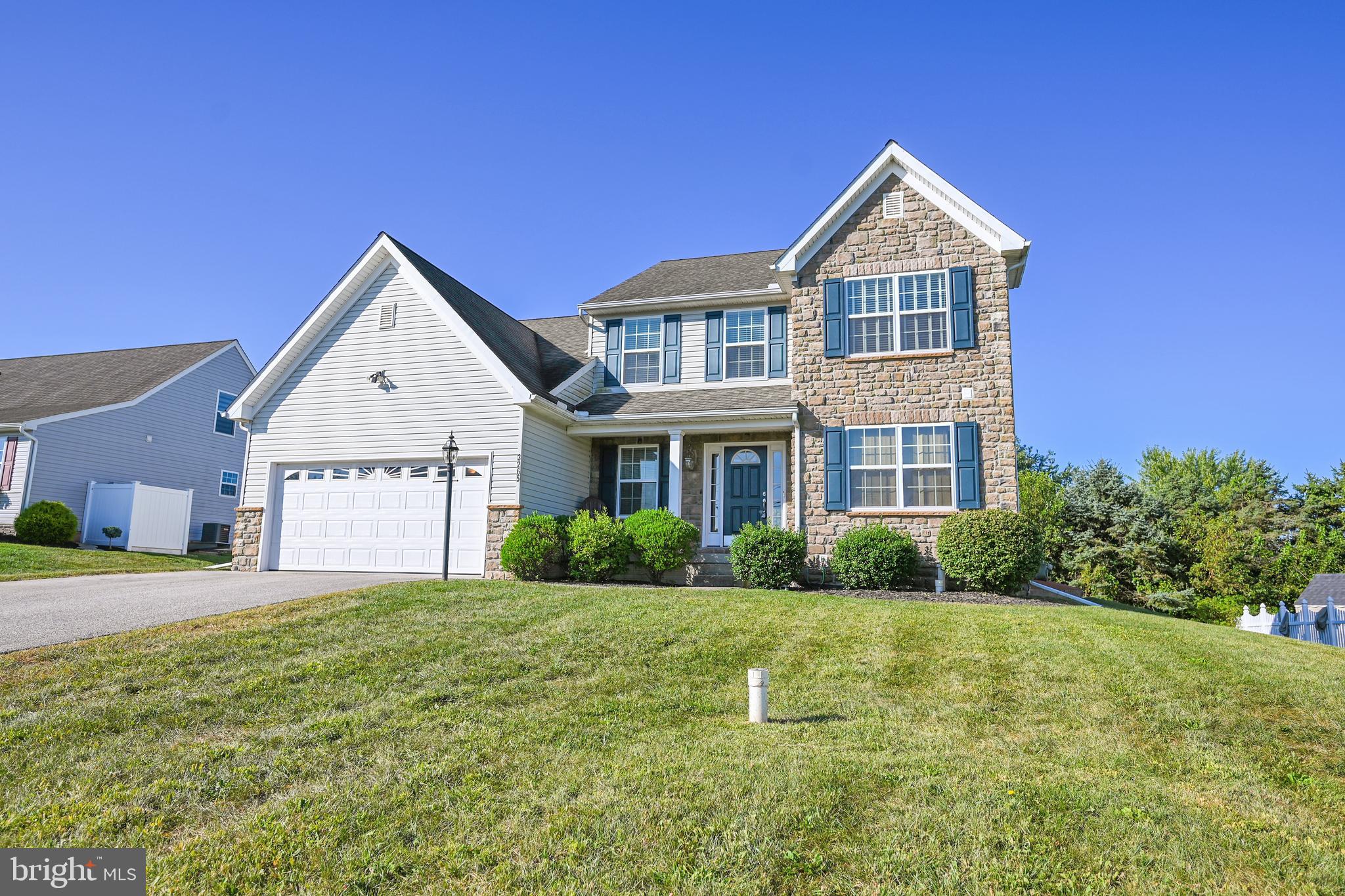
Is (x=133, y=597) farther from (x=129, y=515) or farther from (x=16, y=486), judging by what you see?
(x=16, y=486)

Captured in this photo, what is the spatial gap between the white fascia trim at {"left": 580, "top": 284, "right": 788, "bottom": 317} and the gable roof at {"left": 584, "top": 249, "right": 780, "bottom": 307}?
0.03 metres

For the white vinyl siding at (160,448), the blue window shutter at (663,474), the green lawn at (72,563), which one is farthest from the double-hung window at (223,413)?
the blue window shutter at (663,474)

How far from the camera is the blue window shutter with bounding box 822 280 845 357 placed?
48.6ft

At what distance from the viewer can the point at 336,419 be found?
15.8 metres

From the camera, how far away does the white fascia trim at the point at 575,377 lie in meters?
15.6

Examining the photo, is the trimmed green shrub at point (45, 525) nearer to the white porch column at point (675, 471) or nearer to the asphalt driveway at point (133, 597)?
the asphalt driveway at point (133, 597)

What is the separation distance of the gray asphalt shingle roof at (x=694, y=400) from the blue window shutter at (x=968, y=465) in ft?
9.96

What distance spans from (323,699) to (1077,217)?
13.4 metres

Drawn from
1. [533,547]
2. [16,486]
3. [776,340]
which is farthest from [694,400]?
[16,486]

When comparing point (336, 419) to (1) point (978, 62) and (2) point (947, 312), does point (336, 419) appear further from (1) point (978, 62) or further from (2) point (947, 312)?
(1) point (978, 62)

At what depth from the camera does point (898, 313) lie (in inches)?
576

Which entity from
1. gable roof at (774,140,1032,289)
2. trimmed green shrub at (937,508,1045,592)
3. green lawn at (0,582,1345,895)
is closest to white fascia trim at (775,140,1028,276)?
gable roof at (774,140,1032,289)

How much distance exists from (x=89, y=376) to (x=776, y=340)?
23.5 meters

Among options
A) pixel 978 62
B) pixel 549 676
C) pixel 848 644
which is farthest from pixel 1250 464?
pixel 549 676
